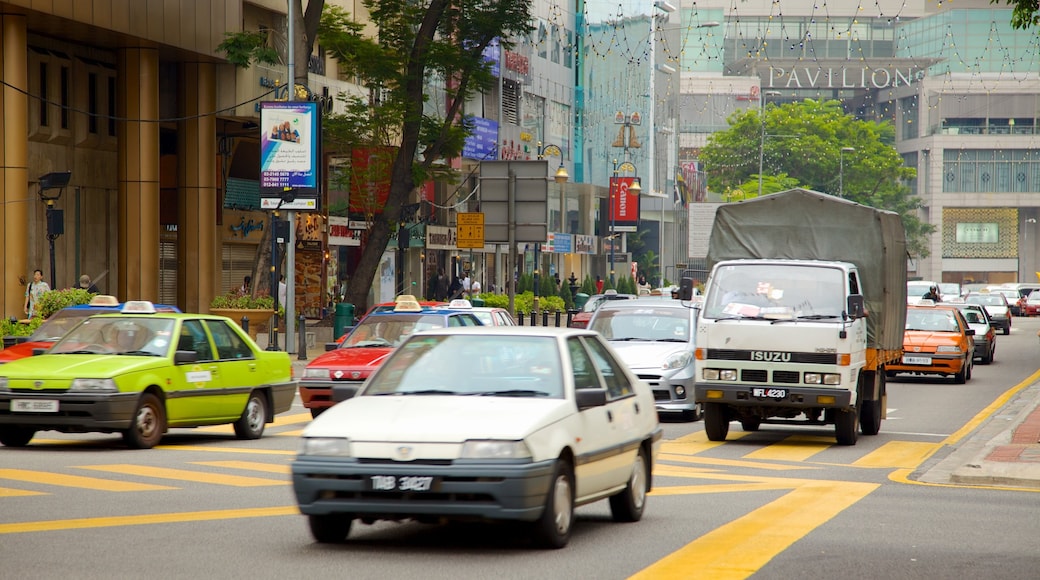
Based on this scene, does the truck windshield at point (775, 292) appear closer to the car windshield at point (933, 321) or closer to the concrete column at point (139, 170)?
the car windshield at point (933, 321)

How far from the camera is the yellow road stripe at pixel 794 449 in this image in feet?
53.6

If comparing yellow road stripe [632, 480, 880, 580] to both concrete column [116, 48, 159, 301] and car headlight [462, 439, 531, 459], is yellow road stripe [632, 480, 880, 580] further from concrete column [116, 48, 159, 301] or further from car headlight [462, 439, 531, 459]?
concrete column [116, 48, 159, 301]

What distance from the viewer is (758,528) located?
10523 mm

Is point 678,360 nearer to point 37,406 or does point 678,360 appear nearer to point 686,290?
point 686,290

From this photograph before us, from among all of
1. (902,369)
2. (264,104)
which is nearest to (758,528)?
(902,369)

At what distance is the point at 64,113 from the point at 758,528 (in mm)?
32581

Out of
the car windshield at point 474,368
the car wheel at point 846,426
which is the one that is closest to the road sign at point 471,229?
the car wheel at point 846,426

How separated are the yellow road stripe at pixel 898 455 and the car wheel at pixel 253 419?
6575 mm

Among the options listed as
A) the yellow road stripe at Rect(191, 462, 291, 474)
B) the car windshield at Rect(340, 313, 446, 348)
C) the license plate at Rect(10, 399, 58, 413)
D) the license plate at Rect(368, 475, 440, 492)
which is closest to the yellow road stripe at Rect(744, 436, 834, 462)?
the car windshield at Rect(340, 313, 446, 348)

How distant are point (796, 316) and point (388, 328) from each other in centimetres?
560

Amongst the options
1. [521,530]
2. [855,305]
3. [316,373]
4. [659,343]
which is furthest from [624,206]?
[521,530]

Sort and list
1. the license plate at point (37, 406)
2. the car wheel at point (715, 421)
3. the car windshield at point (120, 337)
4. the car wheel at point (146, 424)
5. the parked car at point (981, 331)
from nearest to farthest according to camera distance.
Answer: the license plate at point (37, 406) → the car wheel at point (146, 424) → the car windshield at point (120, 337) → the car wheel at point (715, 421) → the parked car at point (981, 331)

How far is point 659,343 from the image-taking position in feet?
68.8

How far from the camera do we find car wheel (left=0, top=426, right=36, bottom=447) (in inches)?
615
